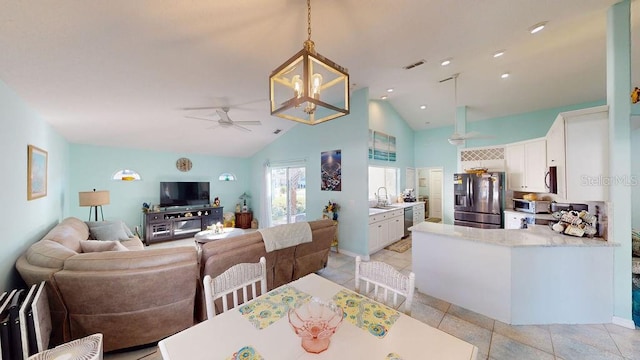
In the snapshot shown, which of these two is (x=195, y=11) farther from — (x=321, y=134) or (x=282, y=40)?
(x=321, y=134)

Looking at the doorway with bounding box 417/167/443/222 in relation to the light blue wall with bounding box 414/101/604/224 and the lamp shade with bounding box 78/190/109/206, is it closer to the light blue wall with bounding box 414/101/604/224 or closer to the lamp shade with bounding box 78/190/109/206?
the light blue wall with bounding box 414/101/604/224

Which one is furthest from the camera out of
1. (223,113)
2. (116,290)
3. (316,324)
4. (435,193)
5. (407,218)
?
(435,193)

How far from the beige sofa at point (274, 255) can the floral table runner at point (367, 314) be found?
132 cm

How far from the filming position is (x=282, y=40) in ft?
7.93

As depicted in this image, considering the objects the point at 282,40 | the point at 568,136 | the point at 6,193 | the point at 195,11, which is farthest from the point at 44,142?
the point at 568,136

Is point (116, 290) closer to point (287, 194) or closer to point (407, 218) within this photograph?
point (287, 194)

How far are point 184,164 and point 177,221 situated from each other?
1646 mm

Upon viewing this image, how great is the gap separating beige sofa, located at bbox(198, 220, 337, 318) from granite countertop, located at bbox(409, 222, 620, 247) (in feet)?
4.50

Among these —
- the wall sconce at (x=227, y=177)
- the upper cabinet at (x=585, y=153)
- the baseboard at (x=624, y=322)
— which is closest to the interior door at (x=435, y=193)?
the upper cabinet at (x=585, y=153)

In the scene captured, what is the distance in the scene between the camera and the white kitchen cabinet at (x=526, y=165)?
A: 394cm

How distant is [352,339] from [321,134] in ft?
14.0

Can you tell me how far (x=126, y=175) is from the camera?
5.46 m

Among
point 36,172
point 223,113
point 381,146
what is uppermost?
point 223,113

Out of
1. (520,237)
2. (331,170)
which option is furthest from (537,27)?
(331,170)
